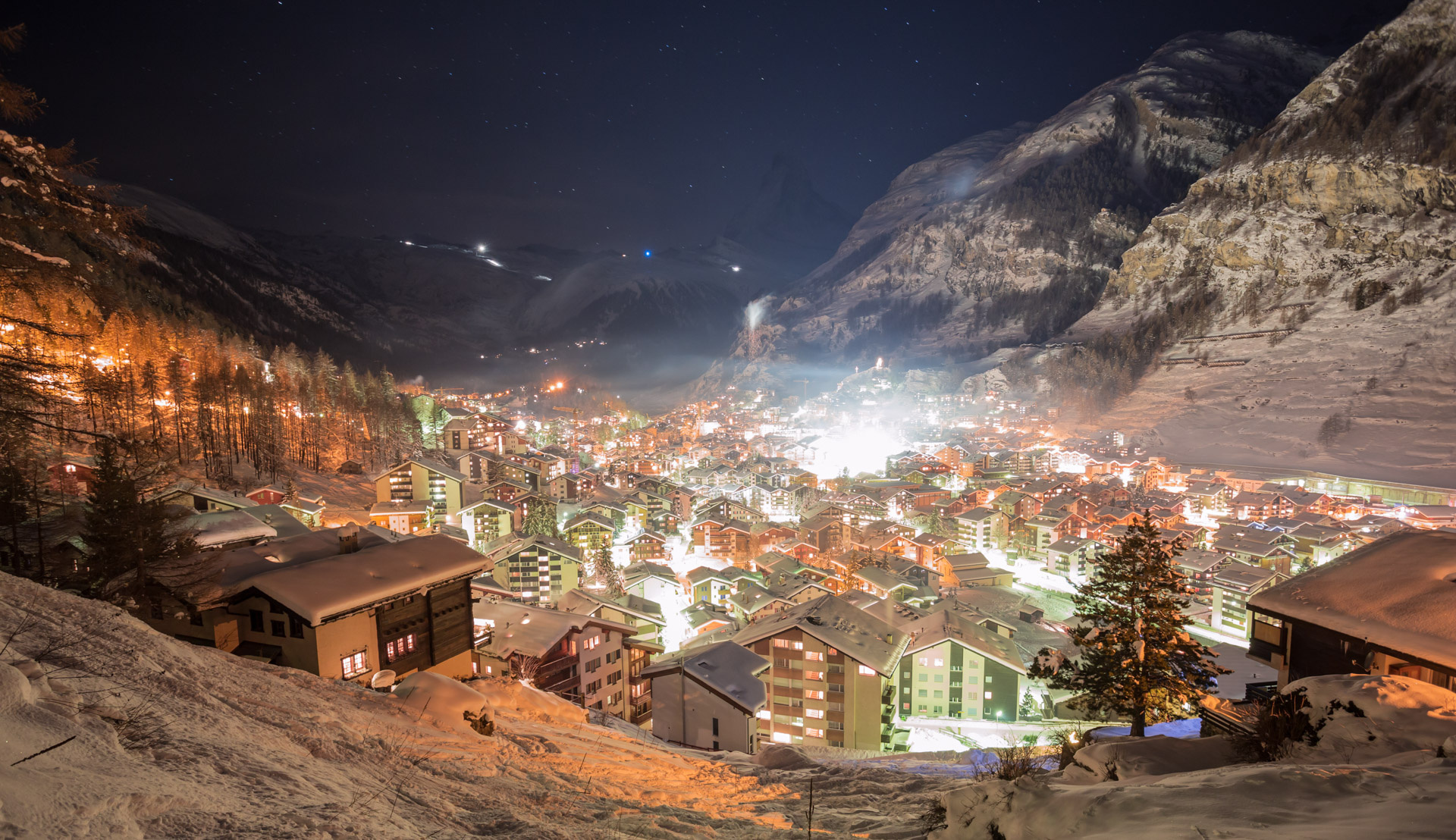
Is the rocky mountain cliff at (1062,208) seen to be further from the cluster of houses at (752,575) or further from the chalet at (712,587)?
the chalet at (712,587)

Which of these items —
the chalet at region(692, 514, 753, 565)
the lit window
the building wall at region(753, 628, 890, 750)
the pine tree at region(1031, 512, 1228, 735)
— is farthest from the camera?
the chalet at region(692, 514, 753, 565)

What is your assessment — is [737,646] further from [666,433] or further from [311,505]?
[666,433]

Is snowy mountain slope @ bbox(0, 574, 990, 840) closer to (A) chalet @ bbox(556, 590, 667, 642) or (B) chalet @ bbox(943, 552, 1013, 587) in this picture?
(A) chalet @ bbox(556, 590, 667, 642)

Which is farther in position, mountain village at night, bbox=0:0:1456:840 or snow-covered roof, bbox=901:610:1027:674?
snow-covered roof, bbox=901:610:1027:674

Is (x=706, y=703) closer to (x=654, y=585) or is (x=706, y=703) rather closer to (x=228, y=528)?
(x=228, y=528)

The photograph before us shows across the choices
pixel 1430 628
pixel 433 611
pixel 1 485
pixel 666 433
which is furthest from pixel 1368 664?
pixel 666 433

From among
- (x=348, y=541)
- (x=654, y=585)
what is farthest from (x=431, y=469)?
(x=348, y=541)

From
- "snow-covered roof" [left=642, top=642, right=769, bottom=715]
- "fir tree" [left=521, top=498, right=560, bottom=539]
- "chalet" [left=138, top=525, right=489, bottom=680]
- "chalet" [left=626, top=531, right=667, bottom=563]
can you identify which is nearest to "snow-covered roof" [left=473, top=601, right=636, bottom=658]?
"chalet" [left=138, top=525, right=489, bottom=680]
